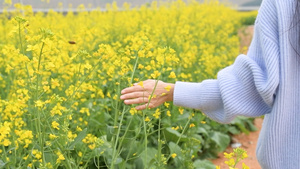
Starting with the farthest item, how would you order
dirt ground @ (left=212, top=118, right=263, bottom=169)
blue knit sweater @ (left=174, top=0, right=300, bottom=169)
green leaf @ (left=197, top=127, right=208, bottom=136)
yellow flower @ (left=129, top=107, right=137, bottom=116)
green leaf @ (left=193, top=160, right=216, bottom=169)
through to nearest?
dirt ground @ (left=212, top=118, right=263, bottom=169)
green leaf @ (left=197, top=127, right=208, bottom=136)
green leaf @ (left=193, top=160, right=216, bottom=169)
yellow flower @ (left=129, top=107, right=137, bottom=116)
blue knit sweater @ (left=174, top=0, right=300, bottom=169)

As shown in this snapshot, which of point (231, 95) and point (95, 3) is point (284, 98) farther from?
point (95, 3)

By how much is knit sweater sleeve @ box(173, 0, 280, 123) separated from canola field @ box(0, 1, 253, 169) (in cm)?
18

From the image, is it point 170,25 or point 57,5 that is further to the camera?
point 57,5

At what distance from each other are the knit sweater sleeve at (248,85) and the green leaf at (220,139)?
1861mm

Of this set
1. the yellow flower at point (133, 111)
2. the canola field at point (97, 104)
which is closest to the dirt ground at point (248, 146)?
the canola field at point (97, 104)

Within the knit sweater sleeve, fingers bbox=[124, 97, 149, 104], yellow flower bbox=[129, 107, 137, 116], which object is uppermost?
the knit sweater sleeve

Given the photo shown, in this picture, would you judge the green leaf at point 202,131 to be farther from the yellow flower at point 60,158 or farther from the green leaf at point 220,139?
the yellow flower at point 60,158

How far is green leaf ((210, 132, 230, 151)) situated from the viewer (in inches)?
145

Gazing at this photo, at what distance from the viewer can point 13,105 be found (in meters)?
1.97

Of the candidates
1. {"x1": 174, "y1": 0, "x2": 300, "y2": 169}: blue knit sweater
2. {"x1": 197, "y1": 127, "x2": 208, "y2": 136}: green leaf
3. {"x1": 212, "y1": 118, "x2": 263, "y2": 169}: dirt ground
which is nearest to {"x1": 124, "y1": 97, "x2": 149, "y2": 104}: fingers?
A: {"x1": 174, "y1": 0, "x2": 300, "y2": 169}: blue knit sweater

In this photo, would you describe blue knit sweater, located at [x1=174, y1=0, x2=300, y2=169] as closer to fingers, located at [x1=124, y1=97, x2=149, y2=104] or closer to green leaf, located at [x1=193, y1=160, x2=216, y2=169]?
fingers, located at [x1=124, y1=97, x2=149, y2=104]

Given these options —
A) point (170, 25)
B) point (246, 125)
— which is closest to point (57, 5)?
point (170, 25)

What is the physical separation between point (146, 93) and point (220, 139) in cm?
199

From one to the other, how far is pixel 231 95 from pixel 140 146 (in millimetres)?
1057
